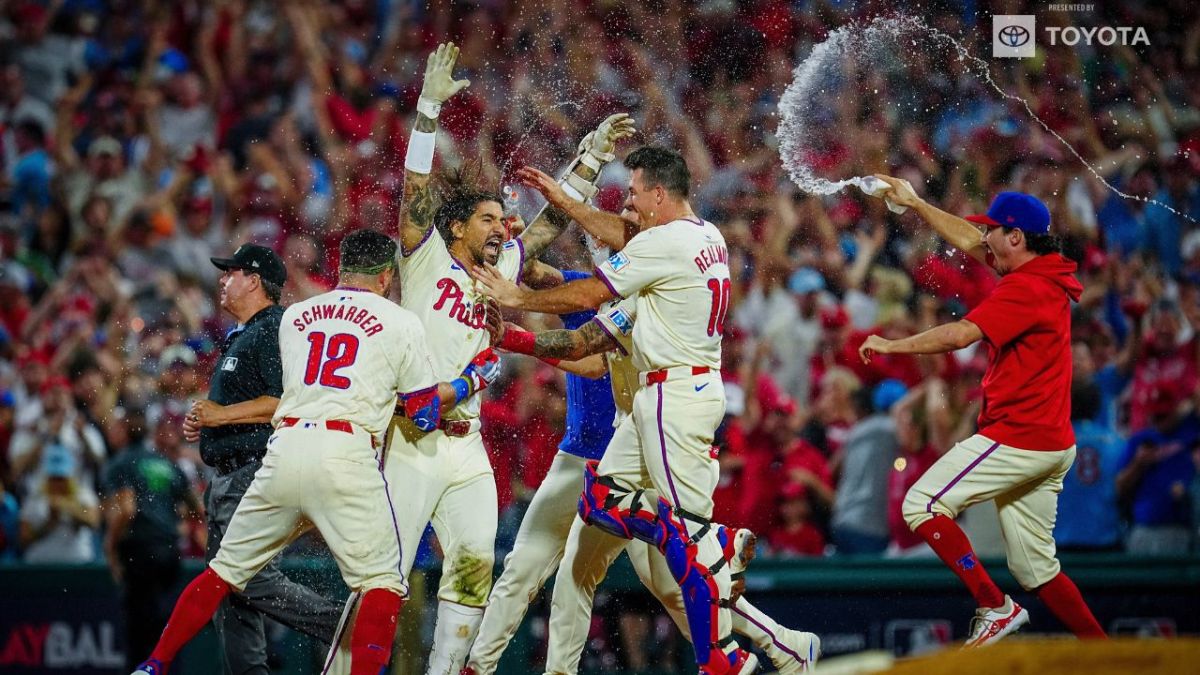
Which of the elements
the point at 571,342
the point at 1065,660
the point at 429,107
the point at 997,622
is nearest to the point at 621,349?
the point at 571,342

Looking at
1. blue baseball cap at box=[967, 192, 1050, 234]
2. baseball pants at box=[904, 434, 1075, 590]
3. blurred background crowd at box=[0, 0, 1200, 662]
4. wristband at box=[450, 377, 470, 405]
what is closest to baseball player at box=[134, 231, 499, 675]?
wristband at box=[450, 377, 470, 405]

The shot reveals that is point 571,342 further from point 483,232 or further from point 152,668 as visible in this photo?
point 152,668

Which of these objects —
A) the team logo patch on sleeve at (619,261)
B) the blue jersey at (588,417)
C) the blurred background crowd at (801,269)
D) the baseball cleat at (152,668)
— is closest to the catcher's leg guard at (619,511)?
the blue jersey at (588,417)

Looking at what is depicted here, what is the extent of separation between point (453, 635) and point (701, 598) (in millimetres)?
1295

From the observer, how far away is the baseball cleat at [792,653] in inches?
282

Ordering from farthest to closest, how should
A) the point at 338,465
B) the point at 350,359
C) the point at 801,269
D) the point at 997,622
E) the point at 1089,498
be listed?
1. the point at 801,269
2. the point at 1089,498
3. the point at 997,622
4. the point at 350,359
5. the point at 338,465

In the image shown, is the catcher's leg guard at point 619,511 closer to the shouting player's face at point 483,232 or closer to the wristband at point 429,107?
the shouting player's face at point 483,232

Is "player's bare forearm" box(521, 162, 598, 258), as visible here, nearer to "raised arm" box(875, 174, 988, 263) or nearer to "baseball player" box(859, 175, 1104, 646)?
"raised arm" box(875, 174, 988, 263)

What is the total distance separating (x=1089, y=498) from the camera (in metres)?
9.64

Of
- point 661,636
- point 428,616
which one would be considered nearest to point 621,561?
point 661,636

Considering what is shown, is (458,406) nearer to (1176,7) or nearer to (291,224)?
(291,224)

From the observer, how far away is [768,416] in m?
10.1

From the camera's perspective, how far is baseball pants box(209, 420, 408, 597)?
6.51 meters

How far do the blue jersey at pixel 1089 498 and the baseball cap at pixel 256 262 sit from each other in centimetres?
533
